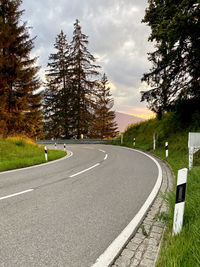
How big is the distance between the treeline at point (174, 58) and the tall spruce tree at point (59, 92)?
18977mm

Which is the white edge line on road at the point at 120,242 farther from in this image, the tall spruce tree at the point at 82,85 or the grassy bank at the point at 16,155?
the tall spruce tree at the point at 82,85

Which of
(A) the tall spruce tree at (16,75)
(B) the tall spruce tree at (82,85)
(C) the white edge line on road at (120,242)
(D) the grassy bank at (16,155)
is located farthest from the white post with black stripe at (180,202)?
(B) the tall spruce tree at (82,85)

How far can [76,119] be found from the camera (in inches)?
1131

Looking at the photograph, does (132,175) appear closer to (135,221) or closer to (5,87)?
(135,221)

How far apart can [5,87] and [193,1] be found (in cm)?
1428

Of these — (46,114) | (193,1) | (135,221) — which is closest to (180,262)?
(135,221)

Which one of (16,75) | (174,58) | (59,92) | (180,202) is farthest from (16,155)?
(59,92)

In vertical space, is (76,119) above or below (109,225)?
above

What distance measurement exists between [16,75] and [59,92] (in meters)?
15.8

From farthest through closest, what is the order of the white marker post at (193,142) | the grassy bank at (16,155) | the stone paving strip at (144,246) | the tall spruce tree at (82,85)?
1. the tall spruce tree at (82,85)
2. the grassy bank at (16,155)
3. the white marker post at (193,142)
4. the stone paving strip at (144,246)

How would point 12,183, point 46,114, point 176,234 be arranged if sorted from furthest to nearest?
point 46,114, point 12,183, point 176,234

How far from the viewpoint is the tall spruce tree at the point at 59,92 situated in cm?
2973

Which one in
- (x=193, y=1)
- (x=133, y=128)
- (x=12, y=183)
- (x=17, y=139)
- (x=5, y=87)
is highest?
(x=193, y=1)

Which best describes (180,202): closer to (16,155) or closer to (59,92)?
(16,155)
